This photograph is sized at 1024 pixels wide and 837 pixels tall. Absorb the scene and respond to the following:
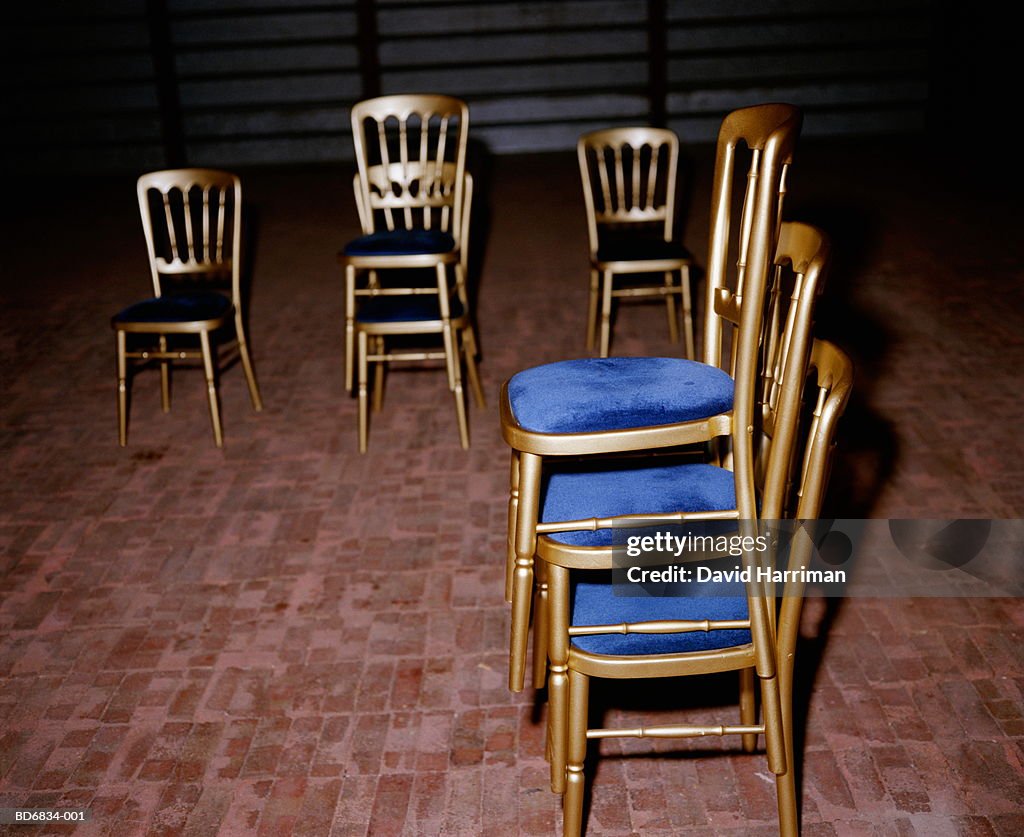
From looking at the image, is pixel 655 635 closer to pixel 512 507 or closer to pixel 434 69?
pixel 512 507

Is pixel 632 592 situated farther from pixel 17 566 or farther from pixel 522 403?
pixel 17 566

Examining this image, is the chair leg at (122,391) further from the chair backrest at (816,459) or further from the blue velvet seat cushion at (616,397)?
the chair backrest at (816,459)

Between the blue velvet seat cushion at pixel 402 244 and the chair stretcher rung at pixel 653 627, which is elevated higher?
the blue velvet seat cushion at pixel 402 244

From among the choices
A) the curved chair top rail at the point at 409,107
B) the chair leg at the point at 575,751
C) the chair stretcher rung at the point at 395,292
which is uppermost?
the curved chair top rail at the point at 409,107

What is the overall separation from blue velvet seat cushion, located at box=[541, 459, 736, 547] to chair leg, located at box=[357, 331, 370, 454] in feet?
6.94

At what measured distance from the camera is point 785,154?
1589 mm

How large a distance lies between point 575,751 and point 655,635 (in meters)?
0.27

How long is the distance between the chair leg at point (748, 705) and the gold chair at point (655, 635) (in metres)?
0.37

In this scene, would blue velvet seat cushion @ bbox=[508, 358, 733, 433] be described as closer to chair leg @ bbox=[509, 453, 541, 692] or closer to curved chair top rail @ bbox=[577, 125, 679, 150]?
chair leg @ bbox=[509, 453, 541, 692]

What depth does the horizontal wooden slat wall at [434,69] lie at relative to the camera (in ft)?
33.9

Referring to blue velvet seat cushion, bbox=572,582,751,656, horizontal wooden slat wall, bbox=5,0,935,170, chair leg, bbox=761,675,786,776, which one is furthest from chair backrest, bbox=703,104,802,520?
horizontal wooden slat wall, bbox=5,0,935,170

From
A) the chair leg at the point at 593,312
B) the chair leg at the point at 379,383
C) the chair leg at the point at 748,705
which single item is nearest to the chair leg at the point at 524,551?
the chair leg at the point at 748,705

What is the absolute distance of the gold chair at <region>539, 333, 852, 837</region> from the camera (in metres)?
1.79

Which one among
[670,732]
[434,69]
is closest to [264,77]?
[434,69]
